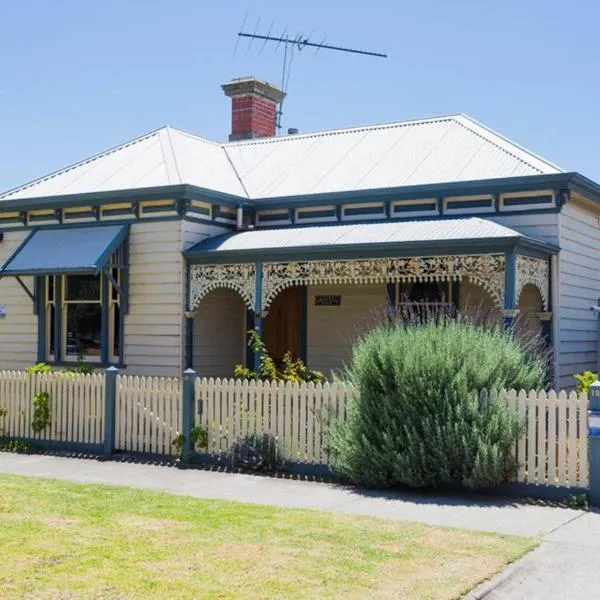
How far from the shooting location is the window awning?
53.4 feet

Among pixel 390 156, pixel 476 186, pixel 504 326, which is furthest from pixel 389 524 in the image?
pixel 390 156

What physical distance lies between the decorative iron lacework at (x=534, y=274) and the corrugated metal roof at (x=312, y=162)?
1.59 m

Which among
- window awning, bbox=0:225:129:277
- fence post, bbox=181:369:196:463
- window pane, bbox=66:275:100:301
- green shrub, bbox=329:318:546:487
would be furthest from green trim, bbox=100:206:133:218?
green shrub, bbox=329:318:546:487

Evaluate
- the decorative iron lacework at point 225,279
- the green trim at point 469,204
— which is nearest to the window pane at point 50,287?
the decorative iron lacework at point 225,279

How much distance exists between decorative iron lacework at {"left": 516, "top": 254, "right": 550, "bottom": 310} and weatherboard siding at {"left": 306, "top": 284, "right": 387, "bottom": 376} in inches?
131

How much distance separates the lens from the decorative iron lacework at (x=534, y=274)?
1387 centimetres

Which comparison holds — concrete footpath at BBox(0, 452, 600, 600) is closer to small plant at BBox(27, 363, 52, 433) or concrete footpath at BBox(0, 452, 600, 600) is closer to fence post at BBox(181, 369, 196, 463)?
fence post at BBox(181, 369, 196, 463)

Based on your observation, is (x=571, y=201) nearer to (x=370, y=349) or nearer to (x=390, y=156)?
(x=390, y=156)

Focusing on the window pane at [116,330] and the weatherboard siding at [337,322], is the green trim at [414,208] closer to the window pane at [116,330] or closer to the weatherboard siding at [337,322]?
the weatherboard siding at [337,322]

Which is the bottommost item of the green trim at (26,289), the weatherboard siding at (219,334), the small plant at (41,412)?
the small plant at (41,412)

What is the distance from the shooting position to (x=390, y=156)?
17.7 metres

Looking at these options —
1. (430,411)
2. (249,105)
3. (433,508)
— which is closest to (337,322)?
(430,411)

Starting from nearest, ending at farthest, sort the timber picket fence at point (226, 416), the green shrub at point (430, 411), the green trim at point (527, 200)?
the timber picket fence at point (226, 416)
the green shrub at point (430, 411)
the green trim at point (527, 200)

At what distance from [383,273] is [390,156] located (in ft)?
12.1
